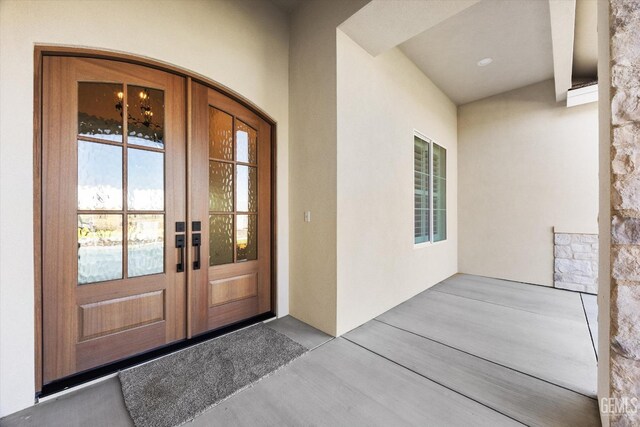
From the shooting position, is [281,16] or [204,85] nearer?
[204,85]

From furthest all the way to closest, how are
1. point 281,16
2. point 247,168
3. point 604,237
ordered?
point 281,16 → point 247,168 → point 604,237

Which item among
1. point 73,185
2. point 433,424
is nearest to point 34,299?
point 73,185

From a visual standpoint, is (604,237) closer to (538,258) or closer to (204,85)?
(204,85)

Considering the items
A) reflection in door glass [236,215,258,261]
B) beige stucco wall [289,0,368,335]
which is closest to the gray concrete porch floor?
beige stucco wall [289,0,368,335]

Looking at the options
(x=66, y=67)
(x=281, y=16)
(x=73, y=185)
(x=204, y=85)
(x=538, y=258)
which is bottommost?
(x=538, y=258)

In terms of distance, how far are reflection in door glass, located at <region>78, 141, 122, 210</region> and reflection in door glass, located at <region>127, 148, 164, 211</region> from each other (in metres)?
0.07

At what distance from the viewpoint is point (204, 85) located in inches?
94.7

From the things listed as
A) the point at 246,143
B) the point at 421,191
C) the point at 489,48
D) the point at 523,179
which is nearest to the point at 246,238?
the point at 246,143

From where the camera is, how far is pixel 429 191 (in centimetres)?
422

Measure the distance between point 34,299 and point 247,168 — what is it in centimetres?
187

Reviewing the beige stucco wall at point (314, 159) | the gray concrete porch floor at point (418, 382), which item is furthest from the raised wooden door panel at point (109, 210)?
the beige stucco wall at point (314, 159)

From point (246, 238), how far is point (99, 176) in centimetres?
134

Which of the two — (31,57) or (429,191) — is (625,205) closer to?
(429,191)

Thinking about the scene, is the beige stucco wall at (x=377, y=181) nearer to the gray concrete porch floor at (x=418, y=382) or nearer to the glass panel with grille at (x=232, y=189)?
the gray concrete porch floor at (x=418, y=382)
